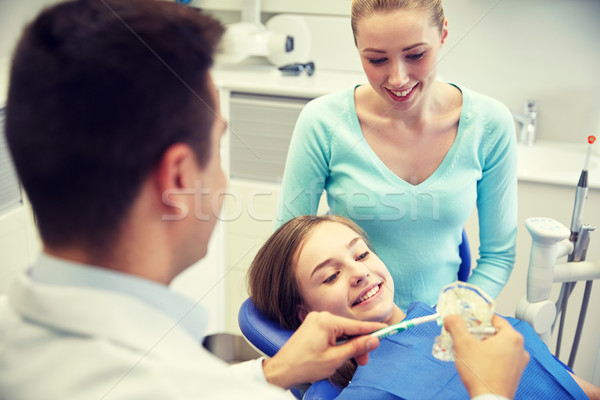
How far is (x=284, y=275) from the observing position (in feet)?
3.29

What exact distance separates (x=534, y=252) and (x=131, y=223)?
2.62 ft

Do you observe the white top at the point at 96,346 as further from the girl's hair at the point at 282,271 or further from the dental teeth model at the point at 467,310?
the girl's hair at the point at 282,271

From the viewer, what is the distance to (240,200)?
1.79 metres

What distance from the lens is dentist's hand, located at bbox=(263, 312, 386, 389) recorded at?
701 millimetres

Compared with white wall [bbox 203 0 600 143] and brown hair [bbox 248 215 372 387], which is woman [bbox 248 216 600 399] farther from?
white wall [bbox 203 0 600 143]

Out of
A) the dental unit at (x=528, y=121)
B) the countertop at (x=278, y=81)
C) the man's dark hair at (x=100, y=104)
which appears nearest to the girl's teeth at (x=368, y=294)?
the man's dark hair at (x=100, y=104)

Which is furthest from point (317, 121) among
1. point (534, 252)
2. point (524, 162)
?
point (524, 162)

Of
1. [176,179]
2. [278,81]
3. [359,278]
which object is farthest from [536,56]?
[176,179]

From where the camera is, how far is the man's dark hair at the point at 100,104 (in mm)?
422

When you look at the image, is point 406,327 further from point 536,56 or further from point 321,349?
point 536,56

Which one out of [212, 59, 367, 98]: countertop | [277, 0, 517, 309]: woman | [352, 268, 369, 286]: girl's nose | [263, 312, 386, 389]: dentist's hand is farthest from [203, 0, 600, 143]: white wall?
[263, 312, 386, 389]: dentist's hand

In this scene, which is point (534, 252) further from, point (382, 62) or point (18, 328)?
point (18, 328)

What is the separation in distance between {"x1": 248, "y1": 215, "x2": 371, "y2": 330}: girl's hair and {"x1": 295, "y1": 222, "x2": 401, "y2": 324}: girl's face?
14 mm

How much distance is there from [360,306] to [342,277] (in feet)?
0.18
